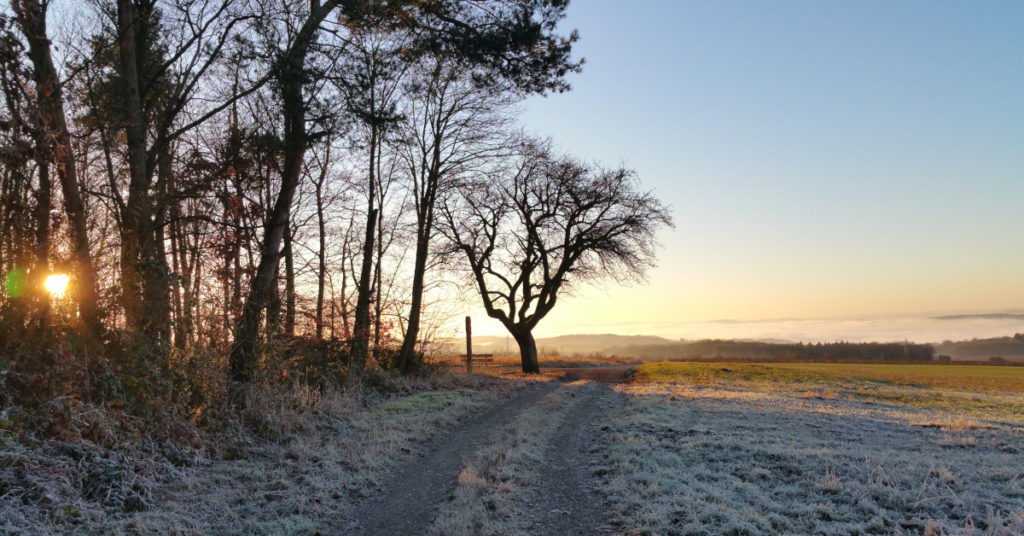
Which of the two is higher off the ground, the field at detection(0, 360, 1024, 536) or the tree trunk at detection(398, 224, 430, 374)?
the tree trunk at detection(398, 224, 430, 374)

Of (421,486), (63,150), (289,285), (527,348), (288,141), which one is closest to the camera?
(421,486)

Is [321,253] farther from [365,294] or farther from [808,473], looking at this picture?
[808,473]

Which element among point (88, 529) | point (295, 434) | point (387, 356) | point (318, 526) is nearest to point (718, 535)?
point (318, 526)

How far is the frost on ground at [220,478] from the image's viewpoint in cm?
517

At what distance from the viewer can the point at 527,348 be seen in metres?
26.8

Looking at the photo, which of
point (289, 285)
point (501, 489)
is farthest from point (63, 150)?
point (289, 285)

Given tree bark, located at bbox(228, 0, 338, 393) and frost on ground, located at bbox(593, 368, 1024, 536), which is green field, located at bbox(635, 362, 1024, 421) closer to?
frost on ground, located at bbox(593, 368, 1024, 536)

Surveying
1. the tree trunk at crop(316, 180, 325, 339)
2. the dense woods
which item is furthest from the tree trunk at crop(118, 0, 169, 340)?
the tree trunk at crop(316, 180, 325, 339)

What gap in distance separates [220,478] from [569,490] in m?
4.50

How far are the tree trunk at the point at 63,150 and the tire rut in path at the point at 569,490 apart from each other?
6.79 m

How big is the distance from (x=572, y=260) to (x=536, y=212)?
301cm

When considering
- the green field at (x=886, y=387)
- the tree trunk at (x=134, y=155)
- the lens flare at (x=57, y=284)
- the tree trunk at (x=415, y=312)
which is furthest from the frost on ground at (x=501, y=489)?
the green field at (x=886, y=387)

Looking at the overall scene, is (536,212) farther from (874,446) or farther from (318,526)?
(318,526)

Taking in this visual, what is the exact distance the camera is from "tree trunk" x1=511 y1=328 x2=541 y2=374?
26.7 meters
